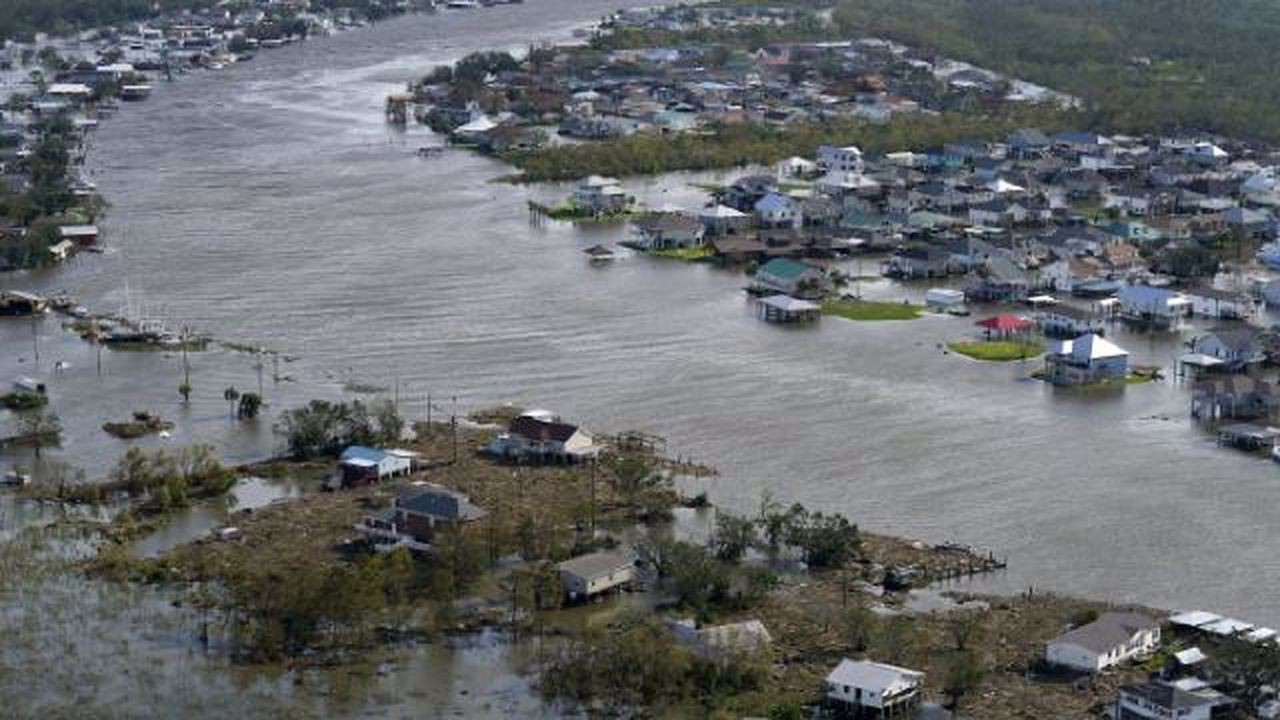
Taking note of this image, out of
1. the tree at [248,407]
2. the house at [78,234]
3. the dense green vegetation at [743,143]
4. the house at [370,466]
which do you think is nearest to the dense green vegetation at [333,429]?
the house at [370,466]

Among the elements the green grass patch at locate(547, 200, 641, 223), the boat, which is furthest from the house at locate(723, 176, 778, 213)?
the boat

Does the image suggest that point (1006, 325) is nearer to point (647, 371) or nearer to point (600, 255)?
point (647, 371)

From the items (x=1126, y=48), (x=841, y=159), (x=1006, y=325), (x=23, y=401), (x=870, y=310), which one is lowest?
(x=23, y=401)

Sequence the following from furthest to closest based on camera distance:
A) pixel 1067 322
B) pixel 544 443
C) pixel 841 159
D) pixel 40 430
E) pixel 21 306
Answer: pixel 841 159 → pixel 21 306 → pixel 1067 322 → pixel 40 430 → pixel 544 443

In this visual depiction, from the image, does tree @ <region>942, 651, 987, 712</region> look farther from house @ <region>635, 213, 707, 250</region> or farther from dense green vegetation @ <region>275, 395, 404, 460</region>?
house @ <region>635, 213, 707, 250</region>

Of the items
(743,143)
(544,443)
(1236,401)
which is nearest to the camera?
(544,443)

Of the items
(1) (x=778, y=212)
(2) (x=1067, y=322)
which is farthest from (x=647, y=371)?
(1) (x=778, y=212)

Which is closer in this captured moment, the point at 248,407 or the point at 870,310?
the point at 248,407

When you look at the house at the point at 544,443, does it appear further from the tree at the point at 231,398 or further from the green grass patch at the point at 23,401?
the green grass patch at the point at 23,401
